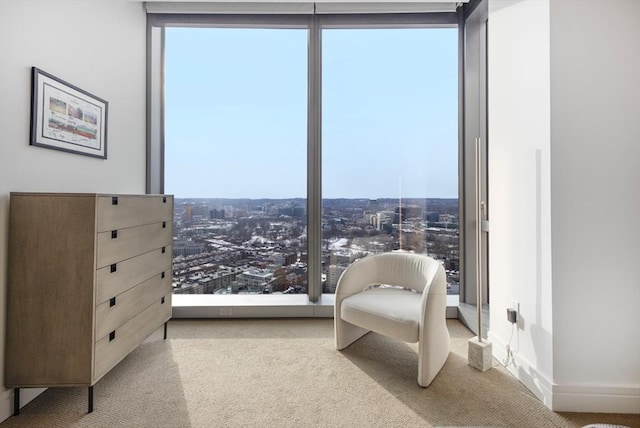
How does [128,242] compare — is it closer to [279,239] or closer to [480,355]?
[279,239]

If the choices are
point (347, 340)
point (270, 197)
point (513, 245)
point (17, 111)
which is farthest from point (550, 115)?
point (17, 111)

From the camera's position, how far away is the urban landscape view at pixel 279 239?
2924 millimetres

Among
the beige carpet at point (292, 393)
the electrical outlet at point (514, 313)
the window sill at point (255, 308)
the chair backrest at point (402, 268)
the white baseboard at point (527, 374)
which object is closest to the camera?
the beige carpet at point (292, 393)

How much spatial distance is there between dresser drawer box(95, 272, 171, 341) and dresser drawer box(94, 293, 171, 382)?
0.04 metres

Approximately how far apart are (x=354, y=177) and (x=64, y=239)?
2312 mm

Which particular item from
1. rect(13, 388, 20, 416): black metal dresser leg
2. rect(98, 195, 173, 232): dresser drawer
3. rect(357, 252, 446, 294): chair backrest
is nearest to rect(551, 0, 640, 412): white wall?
rect(357, 252, 446, 294): chair backrest

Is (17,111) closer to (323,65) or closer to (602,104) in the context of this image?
(323,65)

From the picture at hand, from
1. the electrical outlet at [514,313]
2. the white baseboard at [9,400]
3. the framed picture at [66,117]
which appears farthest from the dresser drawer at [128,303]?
the electrical outlet at [514,313]

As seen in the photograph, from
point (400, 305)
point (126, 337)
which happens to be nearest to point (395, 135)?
point (400, 305)

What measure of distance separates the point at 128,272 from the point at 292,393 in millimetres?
1310

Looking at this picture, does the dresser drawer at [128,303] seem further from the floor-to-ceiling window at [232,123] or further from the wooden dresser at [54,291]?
the floor-to-ceiling window at [232,123]

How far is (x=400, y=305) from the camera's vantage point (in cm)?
195

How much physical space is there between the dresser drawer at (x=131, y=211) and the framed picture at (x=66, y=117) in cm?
57

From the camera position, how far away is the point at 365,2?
270 cm
